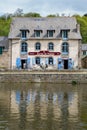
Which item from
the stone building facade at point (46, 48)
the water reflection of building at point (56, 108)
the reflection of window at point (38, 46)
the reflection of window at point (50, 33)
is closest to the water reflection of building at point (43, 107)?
the water reflection of building at point (56, 108)

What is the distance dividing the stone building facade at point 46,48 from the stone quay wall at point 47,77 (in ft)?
35.5

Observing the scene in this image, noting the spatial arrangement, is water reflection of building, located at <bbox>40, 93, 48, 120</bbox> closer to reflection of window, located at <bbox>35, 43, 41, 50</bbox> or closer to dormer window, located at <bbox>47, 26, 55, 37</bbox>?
reflection of window, located at <bbox>35, 43, 41, 50</bbox>

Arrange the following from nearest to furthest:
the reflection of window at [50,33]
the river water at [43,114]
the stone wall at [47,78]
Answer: the river water at [43,114]
the stone wall at [47,78]
the reflection of window at [50,33]

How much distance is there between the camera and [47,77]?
61.1 m

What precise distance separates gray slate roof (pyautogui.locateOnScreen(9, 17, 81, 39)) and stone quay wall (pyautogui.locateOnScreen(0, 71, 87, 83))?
41.7 feet

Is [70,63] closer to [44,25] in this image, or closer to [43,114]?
[44,25]

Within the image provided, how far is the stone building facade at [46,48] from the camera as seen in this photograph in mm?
72125

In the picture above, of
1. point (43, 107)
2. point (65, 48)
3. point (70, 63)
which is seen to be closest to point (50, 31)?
point (65, 48)

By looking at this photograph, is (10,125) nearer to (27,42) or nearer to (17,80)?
(17,80)

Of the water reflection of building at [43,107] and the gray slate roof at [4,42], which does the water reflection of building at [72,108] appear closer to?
the water reflection of building at [43,107]

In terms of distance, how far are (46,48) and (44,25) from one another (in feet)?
14.3


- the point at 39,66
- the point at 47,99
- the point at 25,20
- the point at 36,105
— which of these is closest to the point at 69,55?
the point at 39,66

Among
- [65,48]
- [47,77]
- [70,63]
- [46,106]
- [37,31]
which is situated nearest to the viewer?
[46,106]

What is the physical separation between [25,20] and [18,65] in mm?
8601
